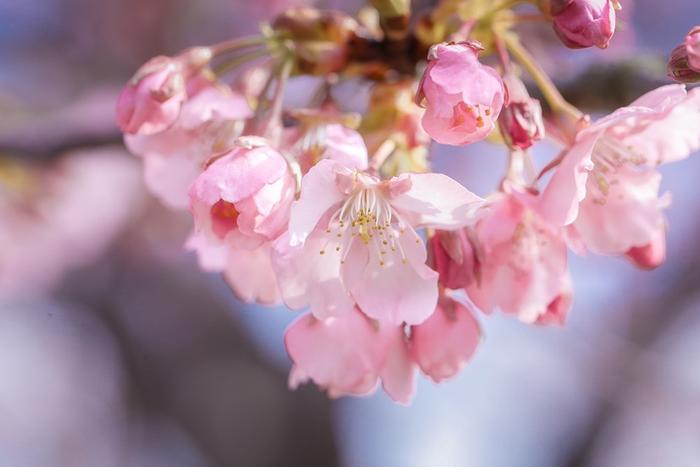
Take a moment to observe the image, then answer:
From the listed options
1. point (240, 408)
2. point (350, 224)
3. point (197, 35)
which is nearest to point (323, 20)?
point (350, 224)

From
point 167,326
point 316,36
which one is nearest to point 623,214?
point 316,36

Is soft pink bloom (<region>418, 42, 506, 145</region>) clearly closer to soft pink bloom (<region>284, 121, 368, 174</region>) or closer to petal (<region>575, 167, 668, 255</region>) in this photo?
soft pink bloom (<region>284, 121, 368, 174</region>)

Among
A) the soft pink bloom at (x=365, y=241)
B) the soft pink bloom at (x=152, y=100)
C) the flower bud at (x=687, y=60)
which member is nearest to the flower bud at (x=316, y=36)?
the soft pink bloom at (x=152, y=100)

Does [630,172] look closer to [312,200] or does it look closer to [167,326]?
[312,200]

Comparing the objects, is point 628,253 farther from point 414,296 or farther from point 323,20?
point 323,20

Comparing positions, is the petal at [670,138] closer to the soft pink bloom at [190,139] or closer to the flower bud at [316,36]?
the flower bud at [316,36]
